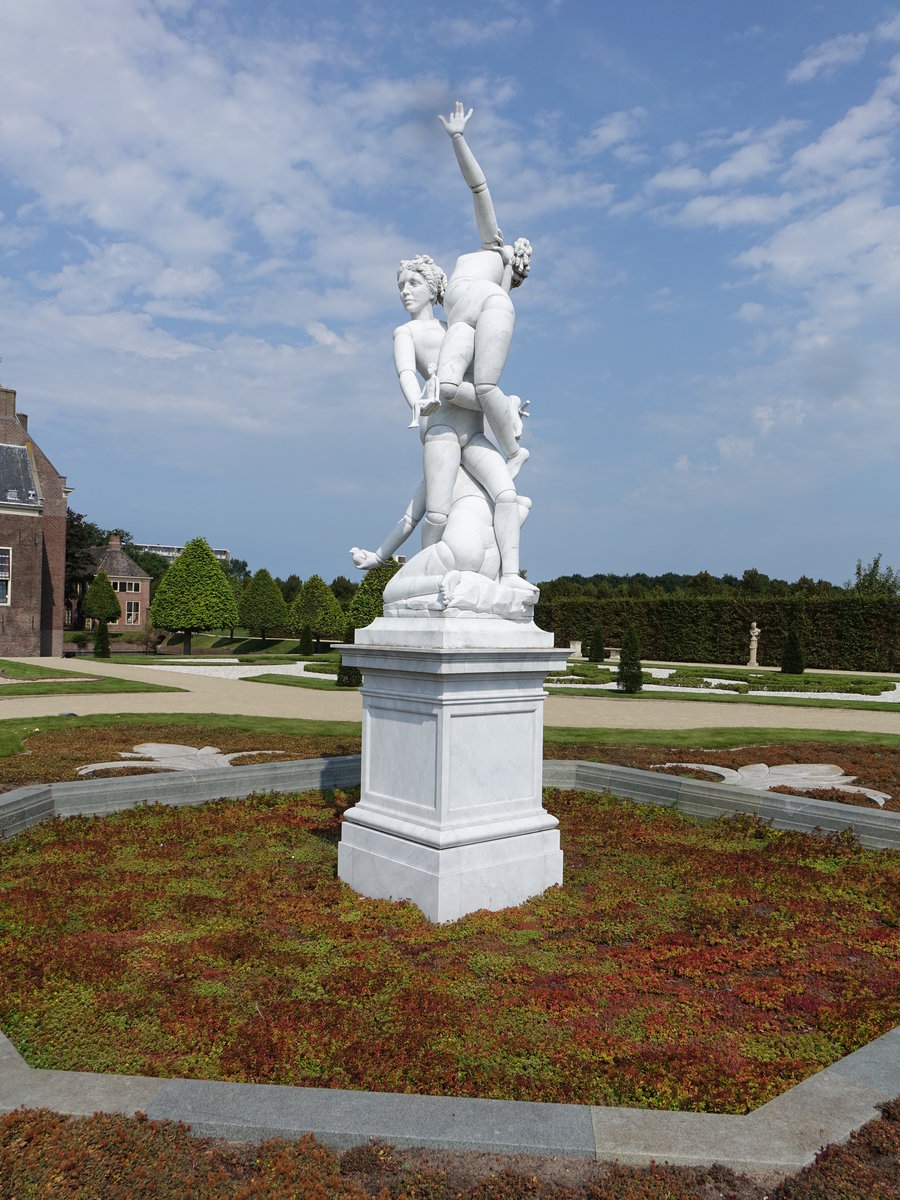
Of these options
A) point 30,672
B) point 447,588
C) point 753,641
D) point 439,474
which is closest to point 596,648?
point 753,641

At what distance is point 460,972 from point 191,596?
131ft

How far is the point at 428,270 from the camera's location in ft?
19.7

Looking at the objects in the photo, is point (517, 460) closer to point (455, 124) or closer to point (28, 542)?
point (455, 124)

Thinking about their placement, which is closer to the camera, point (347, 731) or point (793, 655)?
point (347, 731)

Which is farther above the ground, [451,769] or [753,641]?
[753,641]

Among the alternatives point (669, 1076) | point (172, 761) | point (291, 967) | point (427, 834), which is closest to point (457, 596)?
point (427, 834)

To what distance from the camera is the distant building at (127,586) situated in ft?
213

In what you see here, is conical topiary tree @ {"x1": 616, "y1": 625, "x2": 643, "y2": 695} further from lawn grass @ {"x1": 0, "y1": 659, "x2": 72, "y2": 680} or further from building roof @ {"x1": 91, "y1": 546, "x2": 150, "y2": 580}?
building roof @ {"x1": 91, "y1": 546, "x2": 150, "y2": 580}

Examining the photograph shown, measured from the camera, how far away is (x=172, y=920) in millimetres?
4672

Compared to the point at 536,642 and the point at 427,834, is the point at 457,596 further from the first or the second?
the point at 427,834

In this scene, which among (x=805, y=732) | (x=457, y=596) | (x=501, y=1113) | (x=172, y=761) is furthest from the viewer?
(x=805, y=732)

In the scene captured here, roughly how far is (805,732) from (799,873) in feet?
25.7

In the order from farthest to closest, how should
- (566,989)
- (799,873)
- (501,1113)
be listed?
(799,873)
(566,989)
(501,1113)

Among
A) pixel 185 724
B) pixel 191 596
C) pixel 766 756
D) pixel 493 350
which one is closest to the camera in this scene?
→ pixel 493 350
